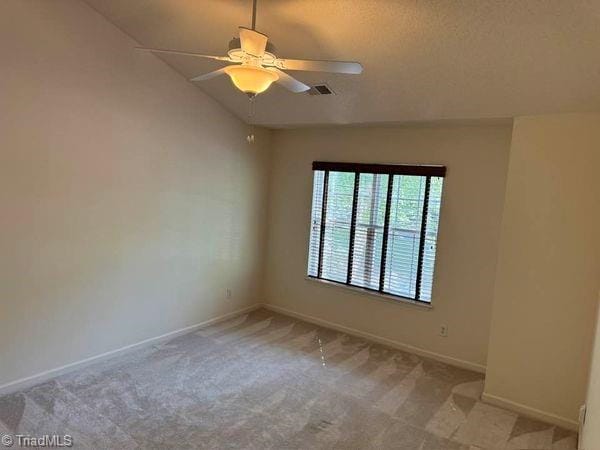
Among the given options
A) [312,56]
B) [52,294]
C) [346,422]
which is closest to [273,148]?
[312,56]

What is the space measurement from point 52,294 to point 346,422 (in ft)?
8.05

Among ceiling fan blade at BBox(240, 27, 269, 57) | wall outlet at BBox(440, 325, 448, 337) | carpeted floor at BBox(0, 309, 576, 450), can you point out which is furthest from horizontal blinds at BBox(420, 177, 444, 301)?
ceiling fan blade at BBox(240, 27, 269, 57)

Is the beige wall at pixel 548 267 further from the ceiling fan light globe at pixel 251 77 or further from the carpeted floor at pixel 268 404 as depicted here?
the ceiling fan light globe at pixel 251 77

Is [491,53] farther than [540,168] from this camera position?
No

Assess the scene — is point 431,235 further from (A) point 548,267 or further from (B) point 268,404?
(B) point 268,404

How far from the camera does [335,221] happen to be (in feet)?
15.9

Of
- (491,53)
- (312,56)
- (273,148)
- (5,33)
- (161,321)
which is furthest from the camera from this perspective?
(273,148)

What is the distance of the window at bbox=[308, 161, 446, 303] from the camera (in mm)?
4211

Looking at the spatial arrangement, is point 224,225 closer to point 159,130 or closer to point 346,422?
point 159,130

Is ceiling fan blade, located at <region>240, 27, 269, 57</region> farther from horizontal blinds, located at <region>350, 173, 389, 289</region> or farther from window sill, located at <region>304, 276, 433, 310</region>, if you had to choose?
window sill, located at <region>304, 276, 433, 310</region>

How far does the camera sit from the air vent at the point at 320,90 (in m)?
3.54

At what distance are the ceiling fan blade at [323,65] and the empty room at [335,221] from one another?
1.2 inches

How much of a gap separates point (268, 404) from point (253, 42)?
2.52 meters

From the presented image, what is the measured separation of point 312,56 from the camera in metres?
3.11
